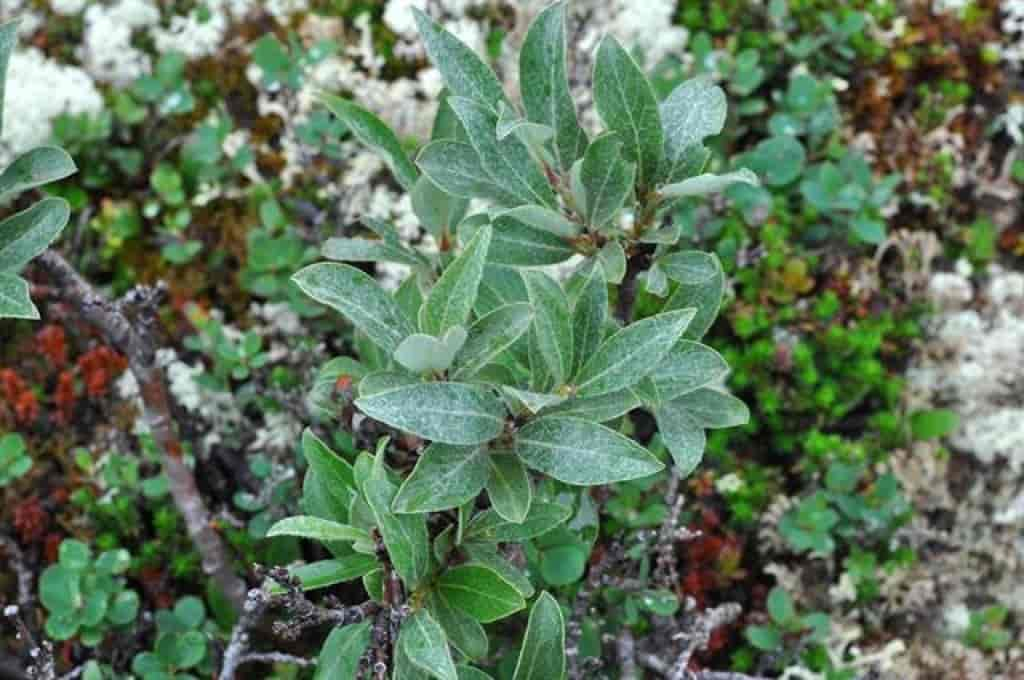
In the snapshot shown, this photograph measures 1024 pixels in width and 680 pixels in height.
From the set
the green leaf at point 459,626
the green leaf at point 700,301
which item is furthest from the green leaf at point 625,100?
the green leaf at point 459,626

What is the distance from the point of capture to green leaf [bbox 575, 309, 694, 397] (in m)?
1.35

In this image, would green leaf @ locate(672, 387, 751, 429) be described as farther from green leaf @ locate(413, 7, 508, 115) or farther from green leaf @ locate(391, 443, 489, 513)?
green leaf @ locate(413, 7, 508, 115)

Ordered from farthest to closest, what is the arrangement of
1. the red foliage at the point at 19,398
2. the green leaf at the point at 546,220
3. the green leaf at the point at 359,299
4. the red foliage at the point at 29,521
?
the red foliage at the point at 19,398 < the red foliage at the point at 29,521 < the green leaf at the point at 546,220 < the green leaf at the point at 359,299

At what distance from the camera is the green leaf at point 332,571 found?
4.67 ft

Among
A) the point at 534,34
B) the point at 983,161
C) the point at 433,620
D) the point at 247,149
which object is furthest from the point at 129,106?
the point at 983,161

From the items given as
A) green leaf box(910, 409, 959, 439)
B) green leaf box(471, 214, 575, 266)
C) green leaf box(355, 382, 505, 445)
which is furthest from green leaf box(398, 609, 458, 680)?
green leaf box(910, 409, 959, 439)

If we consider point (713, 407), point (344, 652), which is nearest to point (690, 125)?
point (713, 407)

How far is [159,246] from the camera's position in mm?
2830

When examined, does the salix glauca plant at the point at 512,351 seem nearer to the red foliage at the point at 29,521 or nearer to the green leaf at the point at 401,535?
the green leaf at the point at 401,535

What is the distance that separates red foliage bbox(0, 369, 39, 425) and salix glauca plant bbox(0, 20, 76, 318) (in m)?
0.97

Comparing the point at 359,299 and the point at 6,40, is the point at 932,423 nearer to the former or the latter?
the point at 359,299

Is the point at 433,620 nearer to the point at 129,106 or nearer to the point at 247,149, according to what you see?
the point at 247,149

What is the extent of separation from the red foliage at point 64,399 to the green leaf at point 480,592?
1391 millimetres

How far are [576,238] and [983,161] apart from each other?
1933mm
